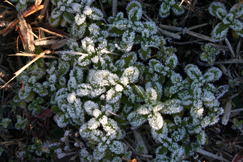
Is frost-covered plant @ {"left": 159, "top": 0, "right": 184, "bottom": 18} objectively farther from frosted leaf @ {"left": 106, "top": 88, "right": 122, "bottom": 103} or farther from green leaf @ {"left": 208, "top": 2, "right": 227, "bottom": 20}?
frosted leaf @ {"left": 106, "top": 88, "right": 122, "bottom": 103}

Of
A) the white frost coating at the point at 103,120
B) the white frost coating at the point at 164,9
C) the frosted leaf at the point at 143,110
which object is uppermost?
the white frost coating at the point at 164,9

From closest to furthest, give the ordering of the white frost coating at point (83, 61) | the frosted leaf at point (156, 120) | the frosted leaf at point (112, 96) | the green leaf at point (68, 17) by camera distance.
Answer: the frosted leaf at point (156, 120), the frosted leaf at point (112, 96), the white frost coating at point (83, 61), the green leaf at point (68, 17)

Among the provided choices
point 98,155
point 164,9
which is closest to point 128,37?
point 164,9

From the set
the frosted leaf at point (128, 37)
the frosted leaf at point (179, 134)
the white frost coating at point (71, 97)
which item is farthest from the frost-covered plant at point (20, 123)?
the frosted leaf at point (179, 134)

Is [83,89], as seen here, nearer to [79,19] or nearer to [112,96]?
[112,96]

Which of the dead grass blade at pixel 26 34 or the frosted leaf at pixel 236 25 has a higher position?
the dead grass blade at pixel 26 34

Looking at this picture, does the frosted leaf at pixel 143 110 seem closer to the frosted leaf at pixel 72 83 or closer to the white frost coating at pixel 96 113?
the white frost coating at pixel 96 113

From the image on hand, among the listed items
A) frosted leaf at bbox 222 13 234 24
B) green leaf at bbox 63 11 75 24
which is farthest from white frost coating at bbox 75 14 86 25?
frosted leaf at bbox 222 13 234 24

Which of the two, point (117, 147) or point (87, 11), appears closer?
point (117, 147)
